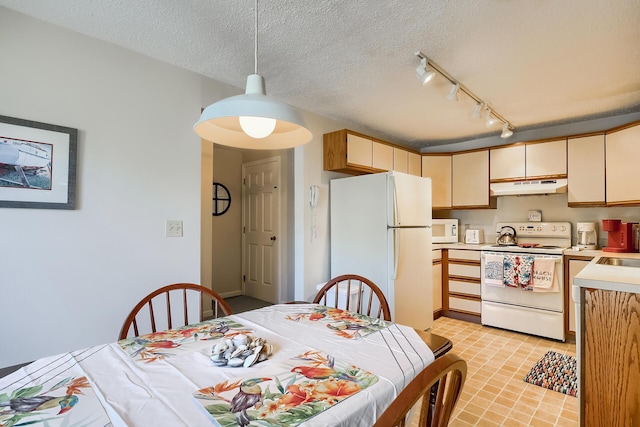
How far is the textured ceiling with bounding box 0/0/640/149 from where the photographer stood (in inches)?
63.1

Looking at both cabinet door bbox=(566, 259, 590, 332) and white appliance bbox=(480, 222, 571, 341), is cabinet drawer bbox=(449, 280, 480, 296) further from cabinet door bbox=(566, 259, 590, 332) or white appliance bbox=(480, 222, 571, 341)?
cabinet door bbox=(566, 259, 590, 332)

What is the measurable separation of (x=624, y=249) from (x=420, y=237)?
5.89ft

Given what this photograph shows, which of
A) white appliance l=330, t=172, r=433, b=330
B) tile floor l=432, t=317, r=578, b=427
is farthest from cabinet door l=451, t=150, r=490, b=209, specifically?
tile floor l=432, t=317, r=578, b=427

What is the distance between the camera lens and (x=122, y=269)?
1966 mm

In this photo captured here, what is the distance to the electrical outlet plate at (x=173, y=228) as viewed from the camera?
217cm

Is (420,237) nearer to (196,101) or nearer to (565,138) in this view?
(565,138)

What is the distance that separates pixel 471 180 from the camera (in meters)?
3.90

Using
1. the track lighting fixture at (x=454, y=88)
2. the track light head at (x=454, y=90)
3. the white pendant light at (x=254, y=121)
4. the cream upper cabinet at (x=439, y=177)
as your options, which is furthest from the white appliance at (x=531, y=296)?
the white pendant light at (x=254, y=121)

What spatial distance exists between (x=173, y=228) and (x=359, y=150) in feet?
6.21

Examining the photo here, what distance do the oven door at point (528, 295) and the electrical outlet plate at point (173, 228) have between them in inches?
118

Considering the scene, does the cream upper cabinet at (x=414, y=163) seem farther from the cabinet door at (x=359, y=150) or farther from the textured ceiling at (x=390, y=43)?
the textured ceiling at (x=390, y=43)

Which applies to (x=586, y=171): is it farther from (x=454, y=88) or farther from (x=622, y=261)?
(x=454, y=88)

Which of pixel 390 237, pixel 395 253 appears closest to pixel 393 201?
pixel 390 237

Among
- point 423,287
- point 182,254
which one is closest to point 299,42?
point 182,254
